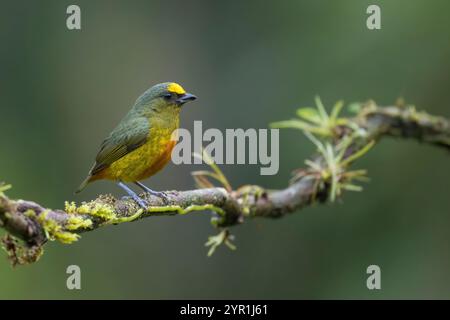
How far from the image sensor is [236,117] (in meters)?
7.44

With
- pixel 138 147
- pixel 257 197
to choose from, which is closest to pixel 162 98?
pixel 138 147

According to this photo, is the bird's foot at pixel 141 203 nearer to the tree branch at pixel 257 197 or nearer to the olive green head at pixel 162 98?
the tree branch at pixel 257 197

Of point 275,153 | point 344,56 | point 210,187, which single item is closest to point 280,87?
A: point 344,56

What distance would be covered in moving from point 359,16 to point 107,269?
3964mm

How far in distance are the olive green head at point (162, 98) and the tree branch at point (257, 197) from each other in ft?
2.22

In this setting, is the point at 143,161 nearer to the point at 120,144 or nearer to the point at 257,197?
the point at 120,144

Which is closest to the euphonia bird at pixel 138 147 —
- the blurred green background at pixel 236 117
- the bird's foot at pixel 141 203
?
the bird's foot at pixel 141 203

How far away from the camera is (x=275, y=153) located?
6.33 meters

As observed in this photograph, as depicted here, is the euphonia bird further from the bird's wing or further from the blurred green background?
the blurred green background

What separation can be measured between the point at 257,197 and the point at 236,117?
13.1 feet

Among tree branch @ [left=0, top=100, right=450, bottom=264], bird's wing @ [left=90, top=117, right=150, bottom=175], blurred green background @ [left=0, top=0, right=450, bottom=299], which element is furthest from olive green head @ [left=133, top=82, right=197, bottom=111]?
blurred green background @ [left=0, top=0, right=450, bottom=299]

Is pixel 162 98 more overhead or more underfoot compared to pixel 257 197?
more overhead

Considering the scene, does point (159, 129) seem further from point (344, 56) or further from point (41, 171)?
point (41, 171)

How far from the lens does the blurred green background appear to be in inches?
269
